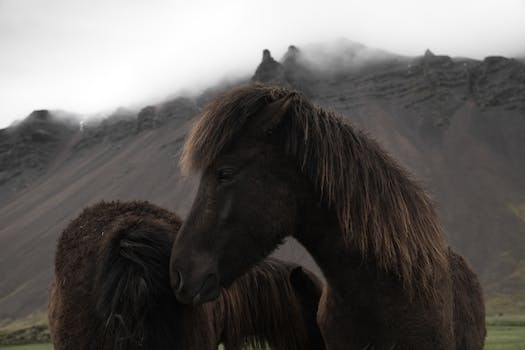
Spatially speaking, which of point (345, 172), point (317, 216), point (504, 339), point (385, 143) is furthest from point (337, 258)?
point (385, 143)

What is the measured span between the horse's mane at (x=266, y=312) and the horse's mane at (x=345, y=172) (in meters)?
1.79

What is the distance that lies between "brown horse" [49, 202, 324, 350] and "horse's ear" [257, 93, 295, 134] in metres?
1.04

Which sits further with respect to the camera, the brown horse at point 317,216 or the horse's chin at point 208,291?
the brown horse at point 317,216

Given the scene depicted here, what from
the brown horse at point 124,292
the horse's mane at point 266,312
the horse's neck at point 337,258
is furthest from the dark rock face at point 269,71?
the horse's neck at point 337,258

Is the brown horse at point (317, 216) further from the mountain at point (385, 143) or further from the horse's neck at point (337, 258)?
the mountain at point (385, 143)

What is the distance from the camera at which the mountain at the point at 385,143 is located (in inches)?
3521

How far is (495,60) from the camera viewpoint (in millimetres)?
123250

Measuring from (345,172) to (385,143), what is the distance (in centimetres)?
9395

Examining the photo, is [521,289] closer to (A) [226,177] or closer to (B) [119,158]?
(A) [226,177]

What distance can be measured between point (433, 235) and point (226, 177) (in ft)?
4.99

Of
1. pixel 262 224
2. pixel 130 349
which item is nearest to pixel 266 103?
pixel 262 224

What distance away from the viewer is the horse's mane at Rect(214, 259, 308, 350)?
5.08 metres

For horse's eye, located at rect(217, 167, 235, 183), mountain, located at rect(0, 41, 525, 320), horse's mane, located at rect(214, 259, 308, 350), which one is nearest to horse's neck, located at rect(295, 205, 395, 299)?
horse's eye, located at rect(217, 167, 235, 183)

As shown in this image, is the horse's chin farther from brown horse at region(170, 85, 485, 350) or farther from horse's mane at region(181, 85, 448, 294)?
horse's mane at region(181, 85, 448, 294)
